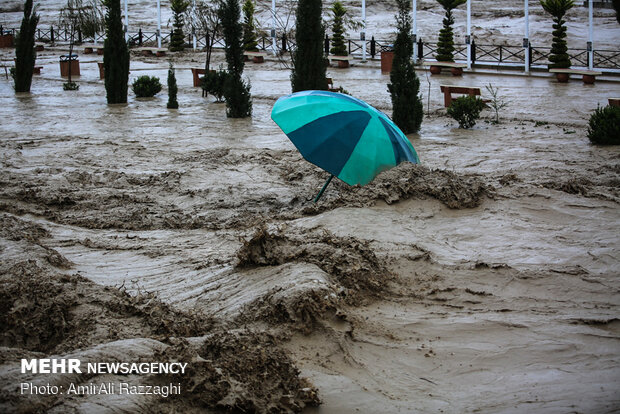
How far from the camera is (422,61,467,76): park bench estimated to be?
2264 cm

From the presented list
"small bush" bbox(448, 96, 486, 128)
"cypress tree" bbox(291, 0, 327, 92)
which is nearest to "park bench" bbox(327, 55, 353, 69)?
"cypress tree" bbox(291, 0, 327, 92)

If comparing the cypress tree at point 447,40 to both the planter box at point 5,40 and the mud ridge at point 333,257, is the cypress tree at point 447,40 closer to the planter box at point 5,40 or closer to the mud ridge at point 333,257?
the mud ridge at point 333,257

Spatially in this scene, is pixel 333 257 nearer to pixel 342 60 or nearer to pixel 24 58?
pixel 24 58

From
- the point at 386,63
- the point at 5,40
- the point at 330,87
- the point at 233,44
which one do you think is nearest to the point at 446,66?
the point at 386,63

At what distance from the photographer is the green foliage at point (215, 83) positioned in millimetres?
17062

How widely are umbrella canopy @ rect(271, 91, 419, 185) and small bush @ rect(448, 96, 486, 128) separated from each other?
19.5 feet

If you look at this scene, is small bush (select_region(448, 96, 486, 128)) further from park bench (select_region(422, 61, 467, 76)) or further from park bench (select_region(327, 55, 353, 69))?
park bench (select_region(327, 55, 353, 69))

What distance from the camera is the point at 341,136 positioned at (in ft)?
22.8

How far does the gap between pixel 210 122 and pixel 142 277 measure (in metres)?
8.85

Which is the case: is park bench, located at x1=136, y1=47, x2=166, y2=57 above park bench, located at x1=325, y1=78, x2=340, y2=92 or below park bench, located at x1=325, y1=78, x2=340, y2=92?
above

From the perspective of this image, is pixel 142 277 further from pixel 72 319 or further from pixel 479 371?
pixel 479 371

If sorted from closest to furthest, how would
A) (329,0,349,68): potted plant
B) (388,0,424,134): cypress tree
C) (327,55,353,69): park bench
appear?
(388,0,424,134): cypress tree
(327,55,353,69): park bench
(329,0,349,68): potted plant

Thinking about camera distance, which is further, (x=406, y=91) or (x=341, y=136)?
(x=406, y=91)

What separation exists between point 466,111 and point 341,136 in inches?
256
